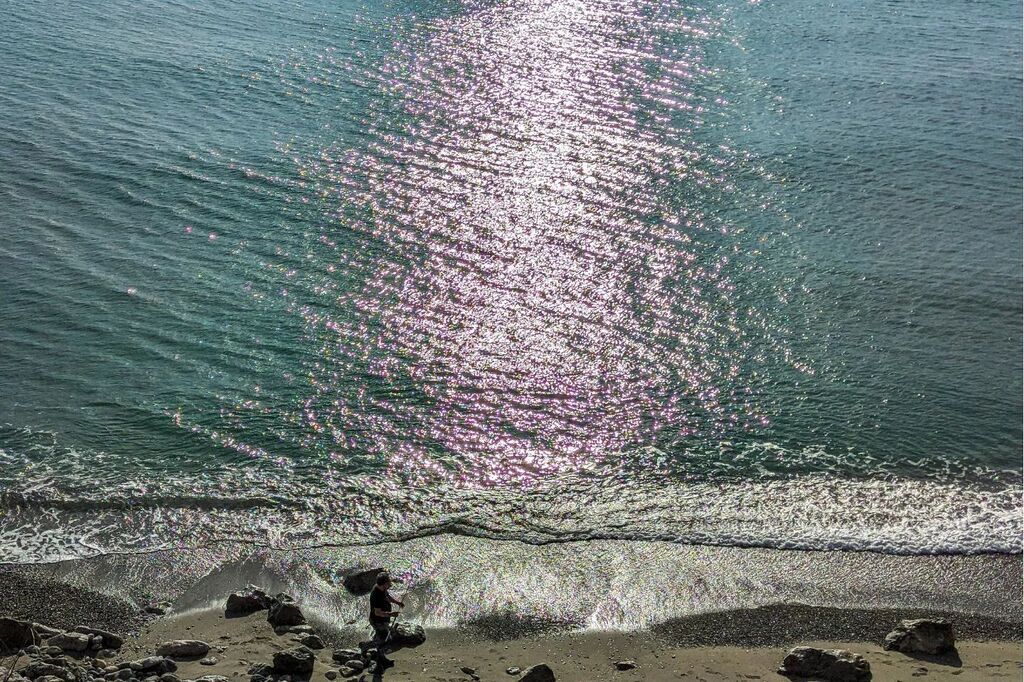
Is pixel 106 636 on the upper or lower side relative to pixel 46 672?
lower

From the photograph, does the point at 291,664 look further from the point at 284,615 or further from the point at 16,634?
the point at 16,634

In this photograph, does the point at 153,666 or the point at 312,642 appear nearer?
the point at 153,666

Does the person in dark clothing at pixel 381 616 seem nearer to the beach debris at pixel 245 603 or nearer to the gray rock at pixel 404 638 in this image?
the gray rock at pixel 404 638

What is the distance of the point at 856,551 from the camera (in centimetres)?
2477

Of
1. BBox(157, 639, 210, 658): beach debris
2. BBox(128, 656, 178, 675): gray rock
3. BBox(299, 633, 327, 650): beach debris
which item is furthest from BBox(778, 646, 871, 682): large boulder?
BBox(128, 656, 178, 675): gray rock

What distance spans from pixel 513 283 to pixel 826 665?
60.0 ft

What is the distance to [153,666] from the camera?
1950 cm

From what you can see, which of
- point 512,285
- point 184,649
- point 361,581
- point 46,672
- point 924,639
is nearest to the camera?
point 46,672

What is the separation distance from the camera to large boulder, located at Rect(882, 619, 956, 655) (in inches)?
824

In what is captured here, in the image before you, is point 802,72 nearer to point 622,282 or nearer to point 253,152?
point 622,282

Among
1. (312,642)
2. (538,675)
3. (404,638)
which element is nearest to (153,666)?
(312,642)

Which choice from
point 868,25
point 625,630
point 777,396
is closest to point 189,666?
point 625,630

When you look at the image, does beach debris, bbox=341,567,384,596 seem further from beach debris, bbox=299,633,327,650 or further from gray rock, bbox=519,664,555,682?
gray rock, bbox=519,664,555,682

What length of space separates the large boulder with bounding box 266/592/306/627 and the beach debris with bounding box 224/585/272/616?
34cm
